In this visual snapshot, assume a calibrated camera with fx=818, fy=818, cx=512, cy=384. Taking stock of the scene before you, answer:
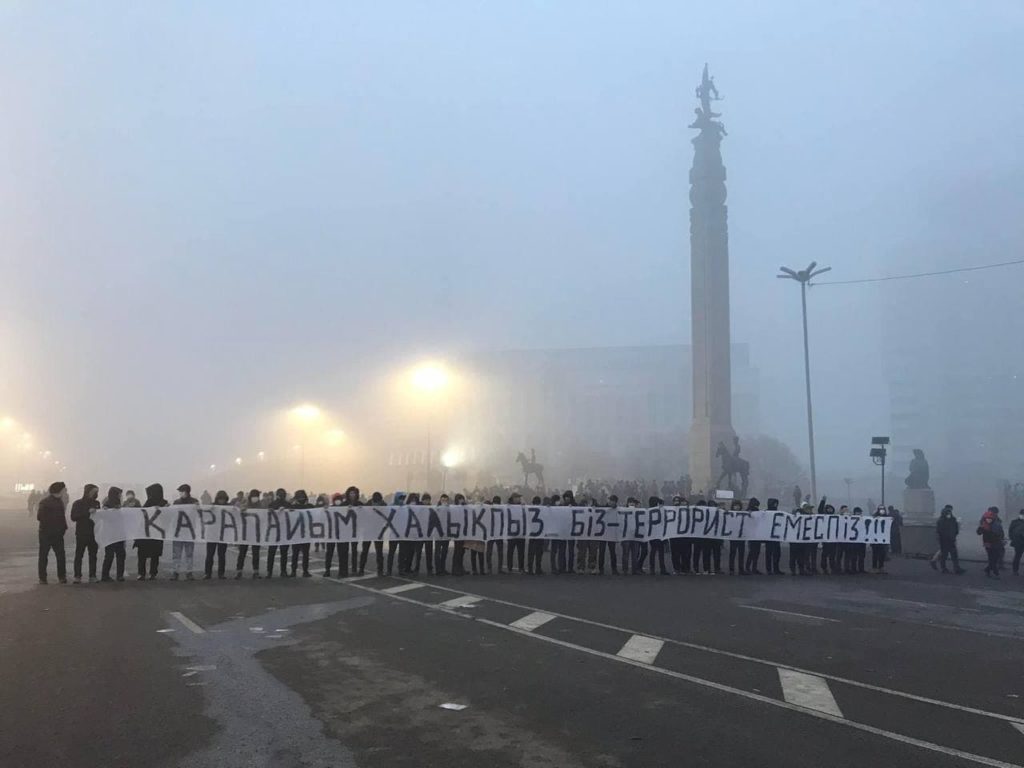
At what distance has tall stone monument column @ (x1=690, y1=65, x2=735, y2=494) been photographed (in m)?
72.1

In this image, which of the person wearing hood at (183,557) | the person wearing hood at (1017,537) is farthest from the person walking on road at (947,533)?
the person wearing hood at (183,557)

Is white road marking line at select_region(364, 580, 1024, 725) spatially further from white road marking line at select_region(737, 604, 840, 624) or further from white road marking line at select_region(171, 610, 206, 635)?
white road marking line at select_region(171, 610, 206, 635)

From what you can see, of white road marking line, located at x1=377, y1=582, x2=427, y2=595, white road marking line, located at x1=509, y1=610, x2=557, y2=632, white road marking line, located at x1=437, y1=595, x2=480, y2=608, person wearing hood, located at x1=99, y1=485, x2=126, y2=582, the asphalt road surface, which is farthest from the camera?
person wearing hood, located at x1=99, y1=485, x2=126, y2=582

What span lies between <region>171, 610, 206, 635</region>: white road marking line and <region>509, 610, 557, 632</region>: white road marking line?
412 cm

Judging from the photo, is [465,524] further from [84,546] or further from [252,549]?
[84,546]

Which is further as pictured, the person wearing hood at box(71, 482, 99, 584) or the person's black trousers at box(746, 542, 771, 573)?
the person's black trousers at box(746, 542, 771, 573)

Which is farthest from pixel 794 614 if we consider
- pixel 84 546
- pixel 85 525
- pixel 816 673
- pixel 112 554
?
pixel 84 546

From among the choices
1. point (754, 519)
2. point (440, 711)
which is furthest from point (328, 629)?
point (754, 519)

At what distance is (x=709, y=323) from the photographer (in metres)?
73.8

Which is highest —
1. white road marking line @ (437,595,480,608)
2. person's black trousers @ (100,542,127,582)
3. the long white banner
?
the long white banner

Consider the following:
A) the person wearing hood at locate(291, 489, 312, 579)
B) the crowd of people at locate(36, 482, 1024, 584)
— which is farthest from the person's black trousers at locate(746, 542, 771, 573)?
the person wearing hood at locate(291, 489, 312, 579)

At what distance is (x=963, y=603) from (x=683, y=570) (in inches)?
244

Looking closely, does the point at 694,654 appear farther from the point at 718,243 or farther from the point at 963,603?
the point at 718,243

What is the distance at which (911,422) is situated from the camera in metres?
94.6
